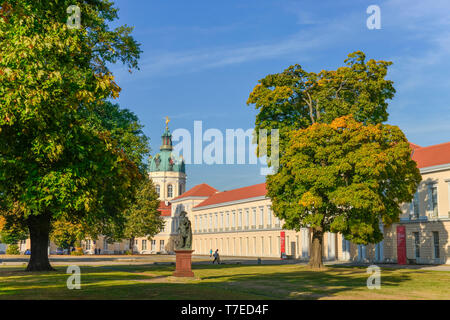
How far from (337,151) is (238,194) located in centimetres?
6319

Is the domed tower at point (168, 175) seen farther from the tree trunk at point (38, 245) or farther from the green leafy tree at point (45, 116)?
the green leafy tree at point (45, 116)

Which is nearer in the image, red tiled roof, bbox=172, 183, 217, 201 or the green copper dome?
red tiled roof, bbox=172, 183, 217, 201

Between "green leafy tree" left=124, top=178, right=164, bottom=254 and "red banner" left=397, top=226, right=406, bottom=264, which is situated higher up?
"green leafy tree" left=124, top=178, right=164, bottom=254

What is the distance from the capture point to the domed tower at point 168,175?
481 feet

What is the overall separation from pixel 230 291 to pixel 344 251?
41799 mm

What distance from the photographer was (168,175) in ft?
483

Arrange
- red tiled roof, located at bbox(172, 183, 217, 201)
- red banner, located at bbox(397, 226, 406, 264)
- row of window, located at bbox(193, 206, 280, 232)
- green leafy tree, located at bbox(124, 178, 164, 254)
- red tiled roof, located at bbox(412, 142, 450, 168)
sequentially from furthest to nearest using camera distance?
red tiled roof, located at bbox(172, 183, 217, 201) < green leafy tree, located at bbox(124, 178, 164, 254) < row of window, located at bbox(193, 206, 280, 232) < red banner, located at bbox(397, 226, 406, 264) < red tiled roof, located at bbox(412, 142, 450, 168)

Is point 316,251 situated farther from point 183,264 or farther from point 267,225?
point 267,225

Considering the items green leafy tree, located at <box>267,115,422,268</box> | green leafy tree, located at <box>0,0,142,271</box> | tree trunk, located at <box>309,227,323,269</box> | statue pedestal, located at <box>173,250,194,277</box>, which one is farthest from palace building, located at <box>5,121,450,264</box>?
green leafy tree, located at <box>0,0,142,271</box>

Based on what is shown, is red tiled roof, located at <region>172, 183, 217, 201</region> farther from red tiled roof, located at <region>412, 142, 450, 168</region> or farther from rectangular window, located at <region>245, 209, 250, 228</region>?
red tiled roof, located at <region>412, 142, 450, 168</region>

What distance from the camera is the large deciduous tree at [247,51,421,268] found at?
3559cm

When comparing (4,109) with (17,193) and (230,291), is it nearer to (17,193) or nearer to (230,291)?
(17,193)

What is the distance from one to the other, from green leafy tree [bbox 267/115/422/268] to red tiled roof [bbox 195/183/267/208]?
4736 centimetres

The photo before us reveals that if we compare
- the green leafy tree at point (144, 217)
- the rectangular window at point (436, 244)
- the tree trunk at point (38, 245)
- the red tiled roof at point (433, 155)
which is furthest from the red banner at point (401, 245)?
the green leafy tree at point (144, 217)
